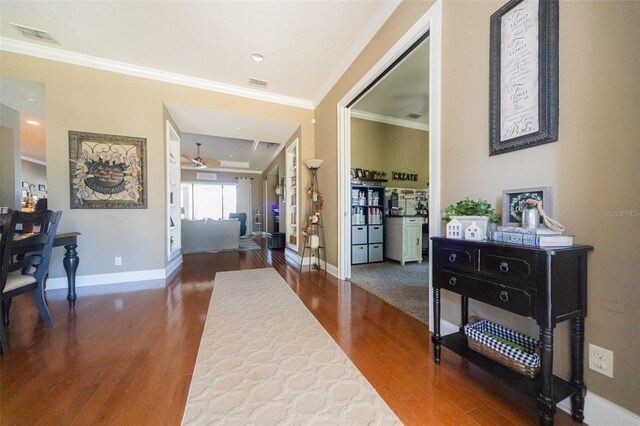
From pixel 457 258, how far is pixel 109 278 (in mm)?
4283

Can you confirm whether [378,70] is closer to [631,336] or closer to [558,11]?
[558,11]

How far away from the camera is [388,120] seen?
5.00 m

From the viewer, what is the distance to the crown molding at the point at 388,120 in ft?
15.6

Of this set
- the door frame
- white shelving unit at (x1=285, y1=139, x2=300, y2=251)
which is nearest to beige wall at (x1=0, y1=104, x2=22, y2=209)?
white shelving unit at (x1=285, y1=139, x2=300, y2=251)

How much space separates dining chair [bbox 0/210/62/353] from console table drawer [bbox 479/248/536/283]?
305cm

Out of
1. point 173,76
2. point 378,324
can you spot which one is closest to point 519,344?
point 378,324

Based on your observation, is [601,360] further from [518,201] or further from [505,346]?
[518,201]

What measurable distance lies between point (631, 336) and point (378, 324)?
1.42m

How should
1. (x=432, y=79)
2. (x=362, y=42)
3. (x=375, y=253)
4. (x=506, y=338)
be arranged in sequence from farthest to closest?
1. (x=375, y=253)
2. (x=362, y=42)
3. (x=432, y=79)
4. (x=506, y=338)

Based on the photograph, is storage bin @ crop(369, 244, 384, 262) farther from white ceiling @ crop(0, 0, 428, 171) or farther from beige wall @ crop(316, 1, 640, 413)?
beige wall @ crop(316, 1, 640, 413)

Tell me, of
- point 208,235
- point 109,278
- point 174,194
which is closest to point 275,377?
point 109,278

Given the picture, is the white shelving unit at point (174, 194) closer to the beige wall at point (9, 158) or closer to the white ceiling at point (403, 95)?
the beige wall at point (9, 158)

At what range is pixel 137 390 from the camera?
50.1 inches

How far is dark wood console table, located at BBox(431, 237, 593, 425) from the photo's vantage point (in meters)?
0.95
